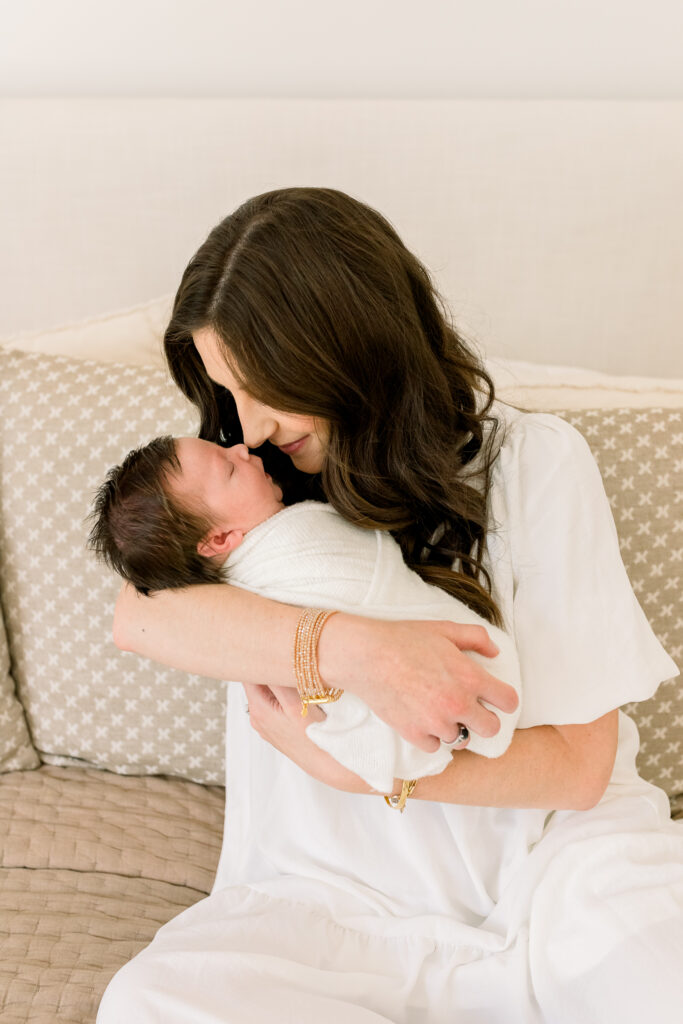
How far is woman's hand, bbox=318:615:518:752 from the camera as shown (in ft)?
3.34

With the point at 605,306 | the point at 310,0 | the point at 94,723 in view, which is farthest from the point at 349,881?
the point at 310,0

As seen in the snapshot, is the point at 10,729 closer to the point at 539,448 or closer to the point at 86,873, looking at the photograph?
the point at 86,873

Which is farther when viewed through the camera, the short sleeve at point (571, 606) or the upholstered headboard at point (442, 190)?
the upholstered headboard at point (442, 190)

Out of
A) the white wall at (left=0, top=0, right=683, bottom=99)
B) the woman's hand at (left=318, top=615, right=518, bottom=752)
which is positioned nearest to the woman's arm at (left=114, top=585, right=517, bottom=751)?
the woman's hand at (left=318, top=615, right=518, bottom=752)

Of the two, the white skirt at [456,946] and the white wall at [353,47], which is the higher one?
the white wall at [353,47]

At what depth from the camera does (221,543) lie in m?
1.21

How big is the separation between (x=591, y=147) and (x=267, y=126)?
0.62 metres

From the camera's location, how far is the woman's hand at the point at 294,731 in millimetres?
1131

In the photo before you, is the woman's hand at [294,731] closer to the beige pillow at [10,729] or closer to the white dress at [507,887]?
the white dress at [507,887]

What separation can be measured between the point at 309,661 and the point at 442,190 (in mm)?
1110

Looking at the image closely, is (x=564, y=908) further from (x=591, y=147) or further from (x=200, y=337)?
(x=591, y=147)

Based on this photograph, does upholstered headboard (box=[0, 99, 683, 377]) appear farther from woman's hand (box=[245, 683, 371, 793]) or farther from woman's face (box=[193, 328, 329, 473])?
woman's hand (box=[245, 683, 371, 793])

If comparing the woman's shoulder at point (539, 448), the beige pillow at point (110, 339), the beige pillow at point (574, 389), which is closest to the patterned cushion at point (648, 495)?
the beige pillow at point (574, 389)

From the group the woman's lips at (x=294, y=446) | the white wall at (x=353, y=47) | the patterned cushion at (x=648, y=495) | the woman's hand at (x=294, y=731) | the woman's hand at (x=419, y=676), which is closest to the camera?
the woman's hand at (x=419, y=676)
